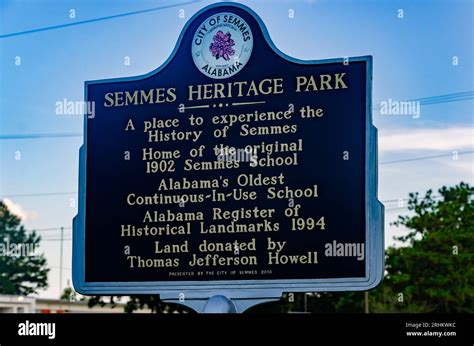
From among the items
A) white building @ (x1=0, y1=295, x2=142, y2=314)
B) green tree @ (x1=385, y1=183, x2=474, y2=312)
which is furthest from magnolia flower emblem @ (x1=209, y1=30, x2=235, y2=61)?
green tree @ (x1=385, y1=183, x2=474, y2=312)

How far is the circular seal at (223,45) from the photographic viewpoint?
11188 mm

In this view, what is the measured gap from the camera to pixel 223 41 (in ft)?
37.0

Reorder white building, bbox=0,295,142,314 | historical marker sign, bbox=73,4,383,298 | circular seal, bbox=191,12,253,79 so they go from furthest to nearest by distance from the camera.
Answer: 1. white building, bbox=0,295,142,314
2. circular seal, bbox=191,12,253,79
3. historical marker sign, bbox=73,4,383,298

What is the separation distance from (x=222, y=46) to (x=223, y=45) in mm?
18

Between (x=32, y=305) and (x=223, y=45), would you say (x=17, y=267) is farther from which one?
(x=223, y=45)

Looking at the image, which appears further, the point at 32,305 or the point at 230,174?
the point at 32,305

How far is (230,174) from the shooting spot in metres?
10.9

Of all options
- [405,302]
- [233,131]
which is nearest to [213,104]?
[233,131]

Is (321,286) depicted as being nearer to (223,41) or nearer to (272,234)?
(272,234)

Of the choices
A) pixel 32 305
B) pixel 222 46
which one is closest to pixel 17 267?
pixel 32 305

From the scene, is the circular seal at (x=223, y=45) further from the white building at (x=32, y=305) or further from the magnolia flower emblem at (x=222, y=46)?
the white building at (x=32, y=305)

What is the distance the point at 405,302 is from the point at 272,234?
3976 centimetres

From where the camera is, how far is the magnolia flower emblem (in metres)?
11.2

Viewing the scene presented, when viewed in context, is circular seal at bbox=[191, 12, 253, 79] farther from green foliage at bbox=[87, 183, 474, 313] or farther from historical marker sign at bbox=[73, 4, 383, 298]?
green foliage at bbox=[87, 183, 474, 313]
